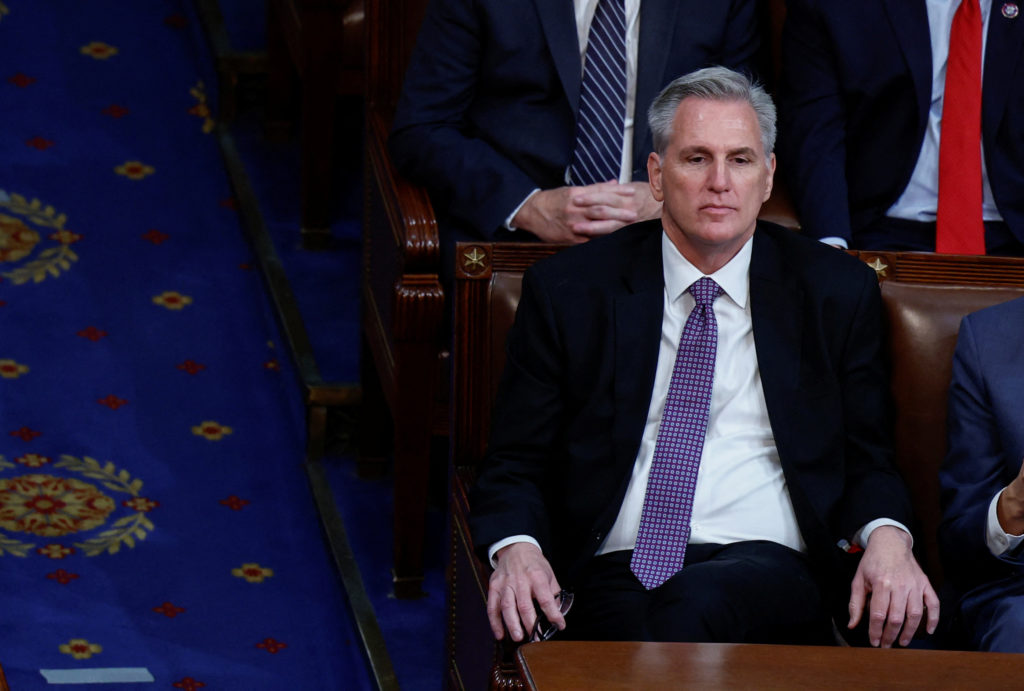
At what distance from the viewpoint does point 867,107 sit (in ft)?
9.35

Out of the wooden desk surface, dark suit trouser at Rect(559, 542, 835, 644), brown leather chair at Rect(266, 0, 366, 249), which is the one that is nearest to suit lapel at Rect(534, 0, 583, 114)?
brown leather chair at Rect(266, 0, 366, 249)

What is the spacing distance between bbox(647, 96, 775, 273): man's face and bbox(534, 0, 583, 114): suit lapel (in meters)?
0.62

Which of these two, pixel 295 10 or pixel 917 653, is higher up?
pixel 295 10

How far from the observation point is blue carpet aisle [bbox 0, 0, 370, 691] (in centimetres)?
283

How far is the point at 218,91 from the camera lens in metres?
4.27

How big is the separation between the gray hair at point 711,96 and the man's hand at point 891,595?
22.6 inches

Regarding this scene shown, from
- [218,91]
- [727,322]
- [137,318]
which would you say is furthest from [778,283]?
[218,91]

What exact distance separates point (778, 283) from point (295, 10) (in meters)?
1.86

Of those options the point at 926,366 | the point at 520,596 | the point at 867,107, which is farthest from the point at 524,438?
the point at 867,107

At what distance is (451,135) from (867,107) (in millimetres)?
728

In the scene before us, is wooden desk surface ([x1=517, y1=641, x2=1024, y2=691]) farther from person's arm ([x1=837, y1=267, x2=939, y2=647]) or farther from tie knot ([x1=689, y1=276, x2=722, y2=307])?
tie knot ([x1=689, y1=276, x2=722, y2=307])

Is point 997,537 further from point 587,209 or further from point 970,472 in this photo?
point 587,209

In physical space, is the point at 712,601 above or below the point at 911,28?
below

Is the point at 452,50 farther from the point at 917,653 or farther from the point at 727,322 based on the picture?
the point at 917,653
